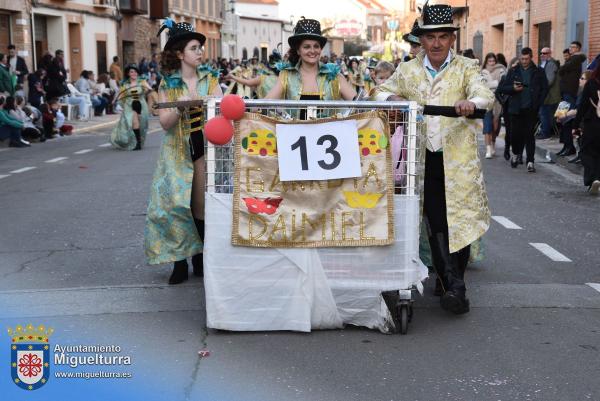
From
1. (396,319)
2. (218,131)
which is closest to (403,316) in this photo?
(396,319)

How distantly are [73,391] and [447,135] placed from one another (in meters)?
2.59

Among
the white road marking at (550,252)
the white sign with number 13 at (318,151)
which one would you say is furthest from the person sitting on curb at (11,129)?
the white sign with number 13 at (318,151)

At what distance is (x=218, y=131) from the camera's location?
16.5ft

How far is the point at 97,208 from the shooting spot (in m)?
10.6

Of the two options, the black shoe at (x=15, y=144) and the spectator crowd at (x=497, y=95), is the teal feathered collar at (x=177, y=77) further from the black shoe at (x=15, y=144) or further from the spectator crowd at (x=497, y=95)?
the black shoe at (x=15, y=144)

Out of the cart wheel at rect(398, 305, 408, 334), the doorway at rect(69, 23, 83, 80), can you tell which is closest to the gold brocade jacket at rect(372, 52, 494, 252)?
the cart wheel at rect(398, 305, 408, 334)

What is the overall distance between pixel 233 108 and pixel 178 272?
190 centimetres

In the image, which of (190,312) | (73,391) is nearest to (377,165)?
(190,312)

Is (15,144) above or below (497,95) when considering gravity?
below

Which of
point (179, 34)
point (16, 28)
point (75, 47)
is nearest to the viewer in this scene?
point (179, 34)

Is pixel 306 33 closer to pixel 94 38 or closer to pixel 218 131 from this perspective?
pixel 218 131

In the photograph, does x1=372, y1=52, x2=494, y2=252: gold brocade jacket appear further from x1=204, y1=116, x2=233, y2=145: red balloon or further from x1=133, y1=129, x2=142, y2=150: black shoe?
x1=133, y1=129, x2=142, y2=150: black shoe

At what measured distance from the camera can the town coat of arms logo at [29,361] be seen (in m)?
4.38

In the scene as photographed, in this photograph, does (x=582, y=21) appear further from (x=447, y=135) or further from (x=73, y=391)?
(x=73, y=391)
